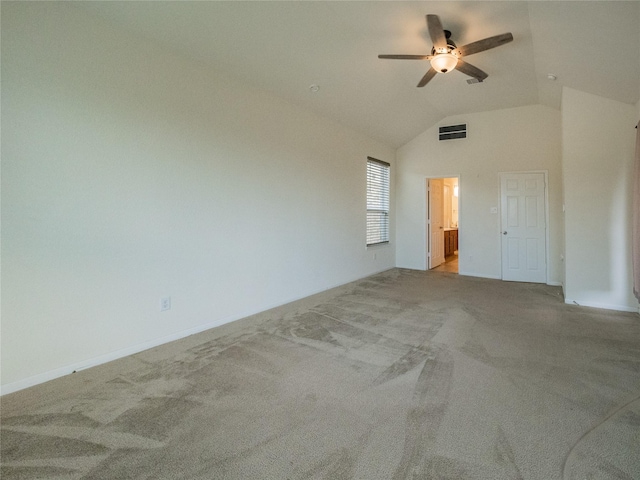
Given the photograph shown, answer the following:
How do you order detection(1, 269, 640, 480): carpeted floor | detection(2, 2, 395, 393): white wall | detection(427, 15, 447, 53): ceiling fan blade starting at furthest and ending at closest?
detection(427, 15, 447, 53): ceiling fan blade, detection(2, 2, 395, 393): white wall, detection(1, 269, 640, 480): carpeted floor

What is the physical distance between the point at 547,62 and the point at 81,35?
4812 millimetres

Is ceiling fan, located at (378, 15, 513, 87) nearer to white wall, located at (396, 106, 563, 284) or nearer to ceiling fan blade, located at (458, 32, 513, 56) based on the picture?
ceiling fan blade, located at (458, 32, 513, 56)

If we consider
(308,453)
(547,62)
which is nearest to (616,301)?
(547,62)

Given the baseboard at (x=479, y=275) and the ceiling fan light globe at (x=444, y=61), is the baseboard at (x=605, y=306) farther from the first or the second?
the ceiling fan light globe at (x=444, y=61)

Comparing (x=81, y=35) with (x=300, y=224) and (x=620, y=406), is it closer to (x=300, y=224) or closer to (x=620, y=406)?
(x=300, y=224)

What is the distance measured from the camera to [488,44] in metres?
2.82

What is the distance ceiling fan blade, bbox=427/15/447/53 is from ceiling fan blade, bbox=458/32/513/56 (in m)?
0.20

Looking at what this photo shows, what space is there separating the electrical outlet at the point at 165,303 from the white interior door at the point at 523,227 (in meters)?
5.79

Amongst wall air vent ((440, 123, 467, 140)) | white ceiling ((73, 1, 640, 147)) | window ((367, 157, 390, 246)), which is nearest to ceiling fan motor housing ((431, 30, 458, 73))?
white ceiling ((73, 1, 640, 147))

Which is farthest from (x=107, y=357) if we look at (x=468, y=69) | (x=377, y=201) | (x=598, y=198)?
(x=598, y=198)

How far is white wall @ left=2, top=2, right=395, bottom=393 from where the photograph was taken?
82.7 inches

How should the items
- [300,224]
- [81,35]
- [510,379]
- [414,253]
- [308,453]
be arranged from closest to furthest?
[308,453] < [510,379] < [81,35] < [300,224] < [414,253]

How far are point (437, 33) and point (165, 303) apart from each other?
3.51m

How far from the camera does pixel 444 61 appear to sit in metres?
3.03
